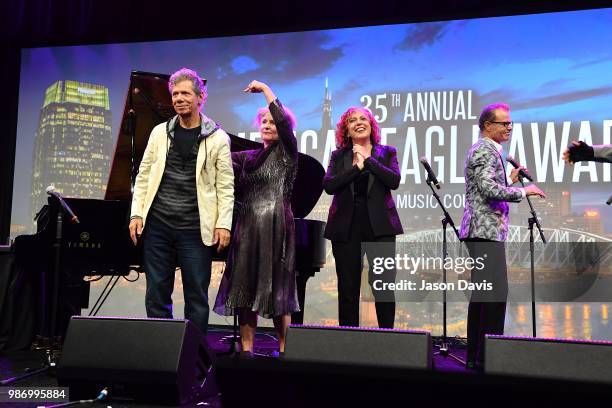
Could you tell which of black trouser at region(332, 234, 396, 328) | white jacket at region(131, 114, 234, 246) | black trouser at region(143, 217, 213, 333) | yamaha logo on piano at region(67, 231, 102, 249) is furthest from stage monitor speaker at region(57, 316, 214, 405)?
yamaha logo on piano at region(67, 231, 102, 249)

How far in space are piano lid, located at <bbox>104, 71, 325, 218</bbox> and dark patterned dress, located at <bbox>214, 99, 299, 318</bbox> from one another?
0.69m

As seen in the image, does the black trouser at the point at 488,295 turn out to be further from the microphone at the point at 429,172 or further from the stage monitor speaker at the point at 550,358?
the stage monitor speaker at the point at 550,358

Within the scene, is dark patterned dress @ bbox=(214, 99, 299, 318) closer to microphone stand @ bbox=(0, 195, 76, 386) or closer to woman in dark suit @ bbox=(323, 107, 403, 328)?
woman in dark suit @ bbox=(323, 107, 403, 328)

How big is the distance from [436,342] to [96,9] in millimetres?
4970

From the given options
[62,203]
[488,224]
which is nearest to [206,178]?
[62,203]

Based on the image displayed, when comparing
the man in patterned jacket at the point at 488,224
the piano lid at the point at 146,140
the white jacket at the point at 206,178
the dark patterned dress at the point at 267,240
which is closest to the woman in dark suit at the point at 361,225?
the dark patterned dress at the point at 267,240

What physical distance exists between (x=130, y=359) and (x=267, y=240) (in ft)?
4.58

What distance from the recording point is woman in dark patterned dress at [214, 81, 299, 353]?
3.40 metres

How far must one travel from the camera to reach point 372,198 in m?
3.53

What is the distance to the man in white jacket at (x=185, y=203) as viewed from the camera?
3076 mm

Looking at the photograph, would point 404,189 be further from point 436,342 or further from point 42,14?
point 42,14

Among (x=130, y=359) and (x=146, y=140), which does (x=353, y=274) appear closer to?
(x=130, y=359)

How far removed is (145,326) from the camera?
215 centimetres

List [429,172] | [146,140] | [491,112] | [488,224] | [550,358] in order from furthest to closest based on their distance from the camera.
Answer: [429,172]
[146,140]
[491,112]
[488,224]
[550,358]
